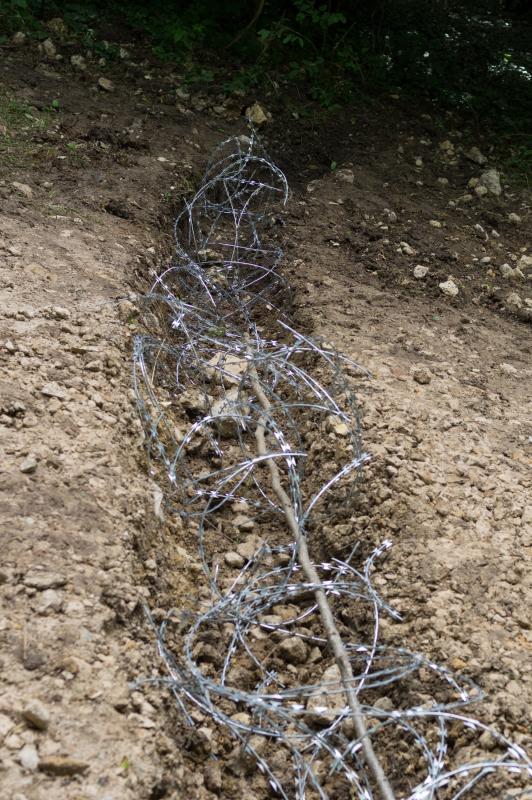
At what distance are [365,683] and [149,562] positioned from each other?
699 mm

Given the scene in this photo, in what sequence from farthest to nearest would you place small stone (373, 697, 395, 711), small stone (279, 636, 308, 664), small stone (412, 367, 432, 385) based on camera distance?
small stone (412, 367, 432, 385) → small stone (279, 636, 308, 664) → small stone (373, 697, 395, 711)

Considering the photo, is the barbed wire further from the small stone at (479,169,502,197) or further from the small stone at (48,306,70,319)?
the small stone at (479,169,502,197)

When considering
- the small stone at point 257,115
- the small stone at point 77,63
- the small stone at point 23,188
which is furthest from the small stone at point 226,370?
the small stone at point 77,63

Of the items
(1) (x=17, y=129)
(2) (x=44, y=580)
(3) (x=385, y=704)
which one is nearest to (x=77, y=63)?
(1) (x=17, y=129)

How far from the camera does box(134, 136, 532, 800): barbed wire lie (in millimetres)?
2111

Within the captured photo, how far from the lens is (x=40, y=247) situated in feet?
11.3

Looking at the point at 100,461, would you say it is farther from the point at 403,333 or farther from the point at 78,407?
the point at 403,333

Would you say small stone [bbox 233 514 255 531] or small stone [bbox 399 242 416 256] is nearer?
small stone [bbox 233 514 255 531]

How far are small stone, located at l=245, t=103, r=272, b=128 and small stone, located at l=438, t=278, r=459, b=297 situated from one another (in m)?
1.70

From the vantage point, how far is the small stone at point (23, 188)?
3.84 metres

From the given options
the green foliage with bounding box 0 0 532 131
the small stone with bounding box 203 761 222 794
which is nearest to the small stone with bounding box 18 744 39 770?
the small stone with bounding box 203 761 222 794

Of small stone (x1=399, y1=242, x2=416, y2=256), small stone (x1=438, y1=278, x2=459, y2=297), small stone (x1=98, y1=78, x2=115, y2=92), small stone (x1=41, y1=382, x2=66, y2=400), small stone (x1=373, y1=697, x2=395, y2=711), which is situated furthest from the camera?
small stone (x1=98, y1=78, x2=115, y2=92)

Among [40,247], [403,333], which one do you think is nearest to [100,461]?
[40,247]

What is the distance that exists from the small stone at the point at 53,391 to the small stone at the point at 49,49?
3.07 m
